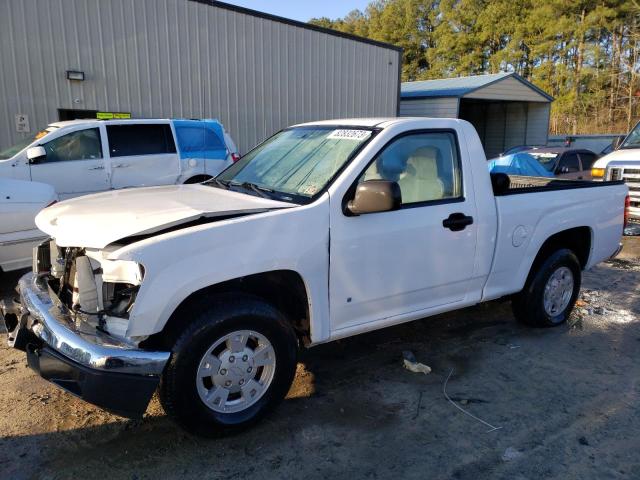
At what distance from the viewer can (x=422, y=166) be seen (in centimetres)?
386

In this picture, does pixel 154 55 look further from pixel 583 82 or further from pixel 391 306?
pixel 583 82

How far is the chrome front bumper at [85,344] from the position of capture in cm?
259

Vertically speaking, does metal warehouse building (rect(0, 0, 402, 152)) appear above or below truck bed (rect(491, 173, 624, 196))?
above

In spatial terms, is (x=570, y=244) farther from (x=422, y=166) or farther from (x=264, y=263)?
(x=264, y=263)

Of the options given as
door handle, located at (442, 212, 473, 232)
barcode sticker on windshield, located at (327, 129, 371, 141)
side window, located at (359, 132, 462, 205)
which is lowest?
door handle, located at (442, 212, 473, 232)

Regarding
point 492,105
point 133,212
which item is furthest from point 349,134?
point 492,105

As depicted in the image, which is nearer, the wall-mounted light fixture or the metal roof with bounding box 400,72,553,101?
the wall-mounted light fixture

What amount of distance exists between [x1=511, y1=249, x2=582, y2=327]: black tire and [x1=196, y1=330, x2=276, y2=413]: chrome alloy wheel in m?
2.66

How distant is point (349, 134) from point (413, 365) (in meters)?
1.82

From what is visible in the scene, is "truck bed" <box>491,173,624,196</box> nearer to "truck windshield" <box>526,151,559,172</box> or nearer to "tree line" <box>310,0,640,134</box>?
"truck windshield" <box>526,151,559,172</box>

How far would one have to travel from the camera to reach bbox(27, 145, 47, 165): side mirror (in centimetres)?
812

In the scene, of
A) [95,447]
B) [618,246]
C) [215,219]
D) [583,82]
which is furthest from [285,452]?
[583,82]

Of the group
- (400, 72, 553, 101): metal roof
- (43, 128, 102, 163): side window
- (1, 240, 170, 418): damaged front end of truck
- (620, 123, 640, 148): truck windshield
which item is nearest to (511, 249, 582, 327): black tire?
(1, 240, 170, 418): damaged front end of truck

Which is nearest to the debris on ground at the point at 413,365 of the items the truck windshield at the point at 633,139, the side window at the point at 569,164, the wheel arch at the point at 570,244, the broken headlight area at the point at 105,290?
the wheel arch at the point at 570,244
